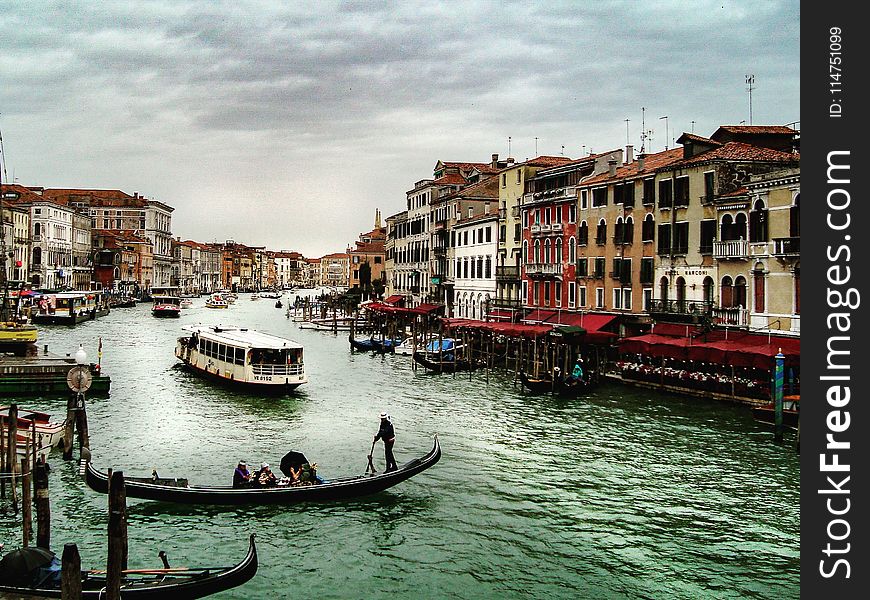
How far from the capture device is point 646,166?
1494 inches

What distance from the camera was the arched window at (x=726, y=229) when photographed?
31391 mm

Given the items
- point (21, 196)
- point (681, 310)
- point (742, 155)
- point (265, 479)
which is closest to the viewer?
point (265, 479)

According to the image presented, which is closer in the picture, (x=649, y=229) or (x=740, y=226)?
(x=740, y=226)

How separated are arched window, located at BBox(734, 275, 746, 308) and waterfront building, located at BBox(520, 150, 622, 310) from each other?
1061 cm

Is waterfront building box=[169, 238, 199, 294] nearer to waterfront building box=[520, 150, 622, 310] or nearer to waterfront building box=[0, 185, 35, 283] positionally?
waterfront building box=[0, 185, 35, 283]

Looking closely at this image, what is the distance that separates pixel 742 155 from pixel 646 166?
613 centimetres

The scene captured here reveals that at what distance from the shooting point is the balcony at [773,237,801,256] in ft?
91.6

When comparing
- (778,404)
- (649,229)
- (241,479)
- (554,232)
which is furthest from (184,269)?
(241,479)

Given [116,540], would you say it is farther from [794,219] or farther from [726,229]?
[726,229]

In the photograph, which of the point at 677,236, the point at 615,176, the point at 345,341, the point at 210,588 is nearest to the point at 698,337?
the point at 677,236

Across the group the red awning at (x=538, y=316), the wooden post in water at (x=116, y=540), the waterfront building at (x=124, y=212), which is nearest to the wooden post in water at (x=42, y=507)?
the wooden post in water at (x=116, y=540)

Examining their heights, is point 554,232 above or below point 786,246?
above

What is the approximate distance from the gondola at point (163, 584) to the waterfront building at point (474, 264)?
3814 cm

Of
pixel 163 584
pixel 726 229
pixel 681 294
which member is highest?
pixel 726 229
